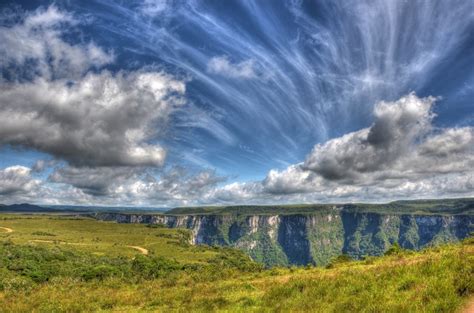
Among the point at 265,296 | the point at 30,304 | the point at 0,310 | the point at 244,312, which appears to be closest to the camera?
the point at 244,312

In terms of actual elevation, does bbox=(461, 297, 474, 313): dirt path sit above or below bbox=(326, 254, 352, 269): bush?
above

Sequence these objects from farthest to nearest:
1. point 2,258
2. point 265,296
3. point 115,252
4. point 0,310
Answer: point 115,252 → point 2,258 → point 0,310 → point 265,296

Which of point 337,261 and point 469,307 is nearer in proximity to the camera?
point 469,307

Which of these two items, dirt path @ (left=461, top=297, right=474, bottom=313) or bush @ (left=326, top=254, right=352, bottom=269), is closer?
dirt path @ (left=461, top=297, right=474, bottom=313)

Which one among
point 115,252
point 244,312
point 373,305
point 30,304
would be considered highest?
point 373,305

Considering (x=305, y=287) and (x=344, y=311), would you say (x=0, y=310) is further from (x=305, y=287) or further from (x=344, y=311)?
(x=344, y=311)

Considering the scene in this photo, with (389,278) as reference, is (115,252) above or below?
below

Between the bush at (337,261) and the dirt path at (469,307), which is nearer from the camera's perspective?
the dirt path at (469,307)

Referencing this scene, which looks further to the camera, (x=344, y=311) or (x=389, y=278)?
(x=389, y=278)

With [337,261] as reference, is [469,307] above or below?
above

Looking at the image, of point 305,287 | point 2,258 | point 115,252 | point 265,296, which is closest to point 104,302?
point 265,296

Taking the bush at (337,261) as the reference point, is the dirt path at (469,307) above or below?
above
